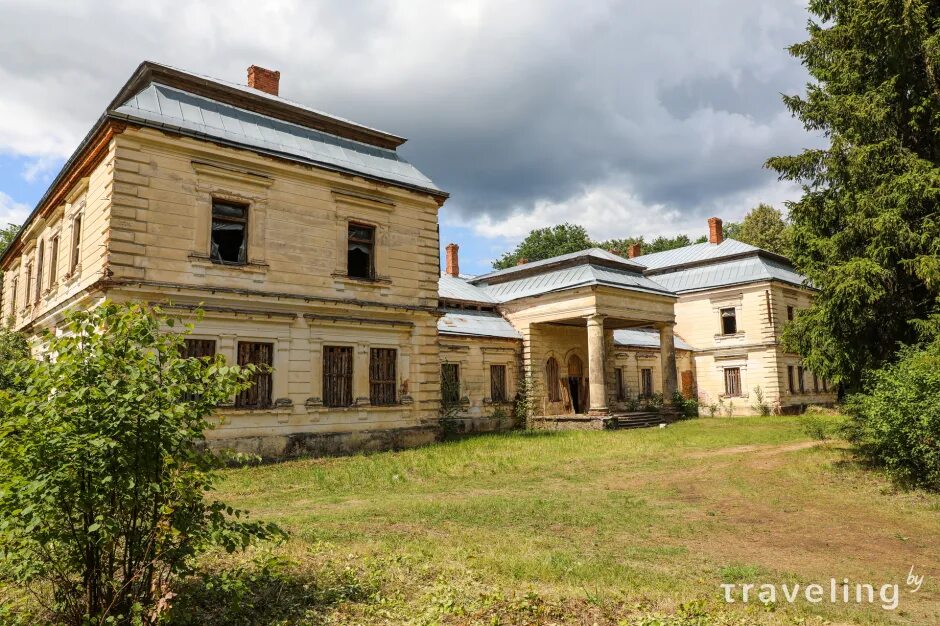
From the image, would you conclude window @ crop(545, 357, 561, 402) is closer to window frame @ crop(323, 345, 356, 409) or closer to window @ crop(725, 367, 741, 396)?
window @ crop(725, 367, 741, 396)

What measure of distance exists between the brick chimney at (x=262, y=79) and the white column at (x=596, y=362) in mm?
15369

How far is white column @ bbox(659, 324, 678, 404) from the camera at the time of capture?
91.5 ft

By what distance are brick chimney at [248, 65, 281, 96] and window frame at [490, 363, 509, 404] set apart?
1422 centimetres

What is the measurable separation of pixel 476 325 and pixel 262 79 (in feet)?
42.9

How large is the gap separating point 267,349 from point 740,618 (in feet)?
44.5

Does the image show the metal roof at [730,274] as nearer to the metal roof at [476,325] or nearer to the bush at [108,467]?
the metal roof at [476,325]

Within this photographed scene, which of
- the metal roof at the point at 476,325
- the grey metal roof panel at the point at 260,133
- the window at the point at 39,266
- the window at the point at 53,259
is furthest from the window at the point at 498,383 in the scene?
the window at the point at 39,266

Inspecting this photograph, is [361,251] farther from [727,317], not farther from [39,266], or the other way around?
[727,317]

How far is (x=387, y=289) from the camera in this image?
60.6 ft

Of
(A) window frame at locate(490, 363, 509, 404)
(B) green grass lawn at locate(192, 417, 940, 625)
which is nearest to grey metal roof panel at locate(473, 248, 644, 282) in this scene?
(A) window frame at locate(490, 363, 509, 404)

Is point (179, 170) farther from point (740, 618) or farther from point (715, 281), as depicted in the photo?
point (715, 281)

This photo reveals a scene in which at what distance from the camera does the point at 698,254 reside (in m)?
37.8

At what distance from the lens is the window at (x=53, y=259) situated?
18.6 meters

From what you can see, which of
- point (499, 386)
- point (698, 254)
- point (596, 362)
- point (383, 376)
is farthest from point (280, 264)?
point (698, 254)
